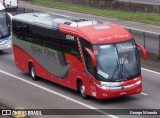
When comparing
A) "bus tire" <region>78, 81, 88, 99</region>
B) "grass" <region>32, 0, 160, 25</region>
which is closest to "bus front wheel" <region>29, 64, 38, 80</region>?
"bus tire" <region>78, 81, 88, 99</region>

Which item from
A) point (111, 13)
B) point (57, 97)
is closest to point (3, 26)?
point (57, 97)

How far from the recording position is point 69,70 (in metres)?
24.3

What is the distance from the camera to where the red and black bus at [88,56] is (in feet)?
72.6

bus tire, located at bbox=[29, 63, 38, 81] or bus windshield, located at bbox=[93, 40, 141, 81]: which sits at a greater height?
bus windshield, located at bbox=[93, 40, 141, 81]

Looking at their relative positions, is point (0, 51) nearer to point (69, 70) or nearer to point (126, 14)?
point (69, 70)

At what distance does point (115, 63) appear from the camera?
72.9 ft

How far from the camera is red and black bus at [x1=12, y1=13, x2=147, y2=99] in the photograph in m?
22.1

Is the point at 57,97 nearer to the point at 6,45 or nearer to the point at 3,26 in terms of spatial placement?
the point at 6,45

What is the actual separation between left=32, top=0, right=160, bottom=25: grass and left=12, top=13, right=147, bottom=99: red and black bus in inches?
852

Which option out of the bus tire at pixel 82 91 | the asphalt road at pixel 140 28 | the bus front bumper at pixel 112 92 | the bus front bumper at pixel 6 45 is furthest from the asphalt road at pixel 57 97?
the bus front bumper at pixel 6 45

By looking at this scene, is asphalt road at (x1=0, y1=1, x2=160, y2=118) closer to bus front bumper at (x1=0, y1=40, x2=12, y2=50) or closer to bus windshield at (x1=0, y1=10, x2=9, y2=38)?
bus front bumper at (x1=0, y1=40, x2=12, y2=50)

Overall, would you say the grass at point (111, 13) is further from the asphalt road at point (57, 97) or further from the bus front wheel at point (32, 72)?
the bus front wheel at point (32, 72)

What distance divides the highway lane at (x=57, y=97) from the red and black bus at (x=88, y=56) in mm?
428

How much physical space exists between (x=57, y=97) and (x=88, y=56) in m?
2.76
